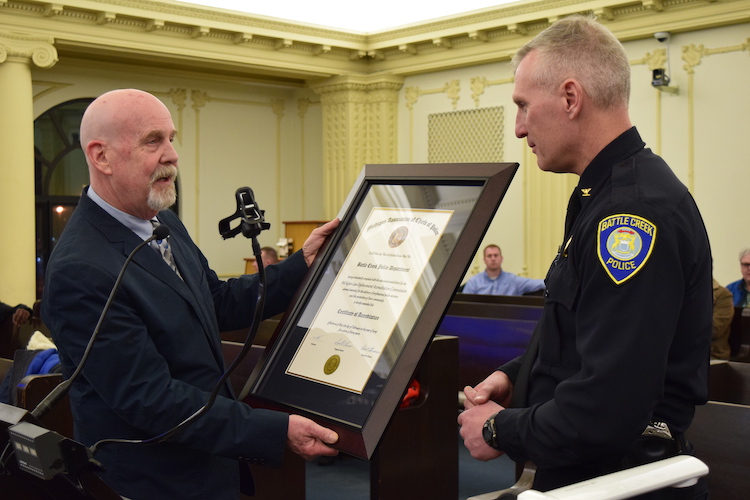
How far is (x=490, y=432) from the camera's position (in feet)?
5.24

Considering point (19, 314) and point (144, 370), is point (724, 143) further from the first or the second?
point (144, 370)

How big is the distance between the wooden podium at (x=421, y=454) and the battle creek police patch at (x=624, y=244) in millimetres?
2603

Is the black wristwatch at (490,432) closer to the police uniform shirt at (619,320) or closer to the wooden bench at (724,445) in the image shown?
the police uniform shirt at (619,320)

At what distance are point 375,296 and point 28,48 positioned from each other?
828cm

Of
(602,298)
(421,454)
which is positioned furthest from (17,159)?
(602,298)

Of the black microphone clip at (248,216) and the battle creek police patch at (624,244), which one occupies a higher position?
the black microphone clip at (248,216)

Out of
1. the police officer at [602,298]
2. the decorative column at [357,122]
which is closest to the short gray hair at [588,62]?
the police officer at [602,298]

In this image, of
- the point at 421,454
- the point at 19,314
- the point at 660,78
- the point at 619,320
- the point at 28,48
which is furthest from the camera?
the point at 28,48

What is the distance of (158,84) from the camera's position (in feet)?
37.6

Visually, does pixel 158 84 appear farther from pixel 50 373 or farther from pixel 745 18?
pixel 50 373

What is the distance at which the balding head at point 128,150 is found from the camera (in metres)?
1.97

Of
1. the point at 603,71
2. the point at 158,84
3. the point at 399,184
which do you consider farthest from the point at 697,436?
the point at 158,84

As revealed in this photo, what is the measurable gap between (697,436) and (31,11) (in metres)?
8.49

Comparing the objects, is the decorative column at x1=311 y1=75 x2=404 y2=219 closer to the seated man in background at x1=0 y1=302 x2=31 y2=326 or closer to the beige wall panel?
the beige wall panel
